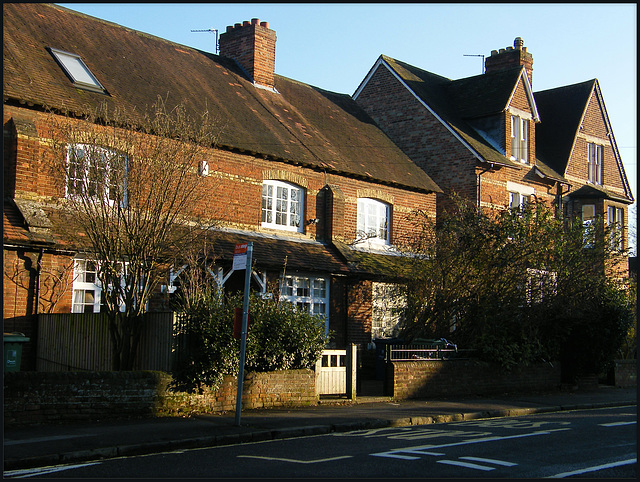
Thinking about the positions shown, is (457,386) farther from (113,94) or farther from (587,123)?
(587,123)

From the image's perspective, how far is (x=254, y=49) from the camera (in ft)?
84.3

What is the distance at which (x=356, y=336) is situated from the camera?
22000 millimetres

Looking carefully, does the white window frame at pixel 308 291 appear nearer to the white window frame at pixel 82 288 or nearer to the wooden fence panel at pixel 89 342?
the white window frame at pixel 82 288

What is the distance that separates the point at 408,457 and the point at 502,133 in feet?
72.0

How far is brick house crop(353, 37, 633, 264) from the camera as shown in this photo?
28.2 m

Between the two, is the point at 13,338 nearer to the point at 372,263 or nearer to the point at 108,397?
the point at 108,397

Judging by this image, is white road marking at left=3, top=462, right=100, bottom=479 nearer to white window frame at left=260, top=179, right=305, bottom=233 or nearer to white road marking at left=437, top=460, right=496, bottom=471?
white road marking at left=437, top=460, right=496, bottom=471

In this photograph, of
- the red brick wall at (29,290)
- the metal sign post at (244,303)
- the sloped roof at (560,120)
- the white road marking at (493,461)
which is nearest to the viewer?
the white road marking at (493,461)

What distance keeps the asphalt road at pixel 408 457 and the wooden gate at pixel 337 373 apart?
3374 millimetres

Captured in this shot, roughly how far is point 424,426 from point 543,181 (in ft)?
65.3

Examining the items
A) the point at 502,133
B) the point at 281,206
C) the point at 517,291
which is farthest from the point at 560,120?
the point at 281,206

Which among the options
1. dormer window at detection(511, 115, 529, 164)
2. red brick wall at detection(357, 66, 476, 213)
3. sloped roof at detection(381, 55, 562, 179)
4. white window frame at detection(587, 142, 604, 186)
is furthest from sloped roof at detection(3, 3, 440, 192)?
white window frame at detection(587, 142, 604, 186)

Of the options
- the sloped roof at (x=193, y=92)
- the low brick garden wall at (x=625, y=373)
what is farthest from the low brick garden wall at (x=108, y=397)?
the low brick garden wall at (x=625, y=373)

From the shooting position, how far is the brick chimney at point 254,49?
2573cm
